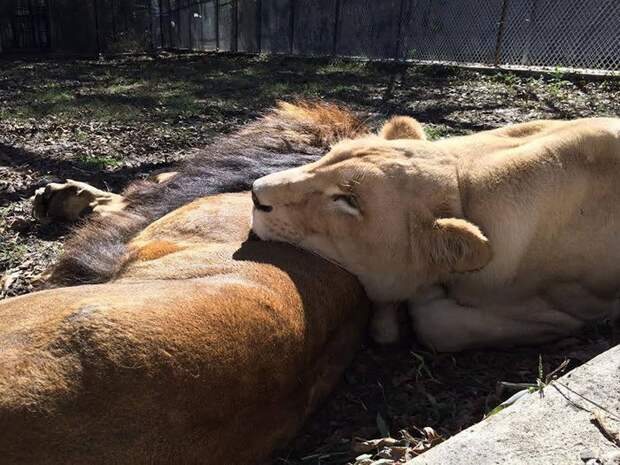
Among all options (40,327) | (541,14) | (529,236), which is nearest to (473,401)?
(529,236)

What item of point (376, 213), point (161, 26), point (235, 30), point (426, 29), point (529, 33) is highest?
point (529, 33)

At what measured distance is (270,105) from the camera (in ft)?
30.1

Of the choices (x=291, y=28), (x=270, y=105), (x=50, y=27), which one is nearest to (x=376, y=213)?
(x=270, y=105)

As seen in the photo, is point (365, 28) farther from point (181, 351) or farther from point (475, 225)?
point (181, 351)

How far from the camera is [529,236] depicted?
3.16 m

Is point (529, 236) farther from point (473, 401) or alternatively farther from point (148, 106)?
point (148, 106)

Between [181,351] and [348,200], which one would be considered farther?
[348,200]

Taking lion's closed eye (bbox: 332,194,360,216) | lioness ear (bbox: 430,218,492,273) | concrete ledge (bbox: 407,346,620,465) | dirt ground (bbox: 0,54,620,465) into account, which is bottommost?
dirt ground (bbox: 0,54,620,465)

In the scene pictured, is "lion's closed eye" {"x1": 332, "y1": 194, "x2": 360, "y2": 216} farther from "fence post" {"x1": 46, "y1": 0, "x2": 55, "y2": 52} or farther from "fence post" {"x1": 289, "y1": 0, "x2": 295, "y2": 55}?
"fence post" {"x1": 46, "y1": 0, "x2": 55, "y2": 52}

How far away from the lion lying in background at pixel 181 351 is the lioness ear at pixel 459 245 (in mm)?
401

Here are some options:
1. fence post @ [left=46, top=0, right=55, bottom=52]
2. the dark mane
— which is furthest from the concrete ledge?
fence post @ [left=46, top=0, right=55, bottom=52]

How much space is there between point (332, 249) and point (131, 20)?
59.1 feet

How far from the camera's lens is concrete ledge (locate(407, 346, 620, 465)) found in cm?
188

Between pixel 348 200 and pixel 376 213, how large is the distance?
0.46 ft
